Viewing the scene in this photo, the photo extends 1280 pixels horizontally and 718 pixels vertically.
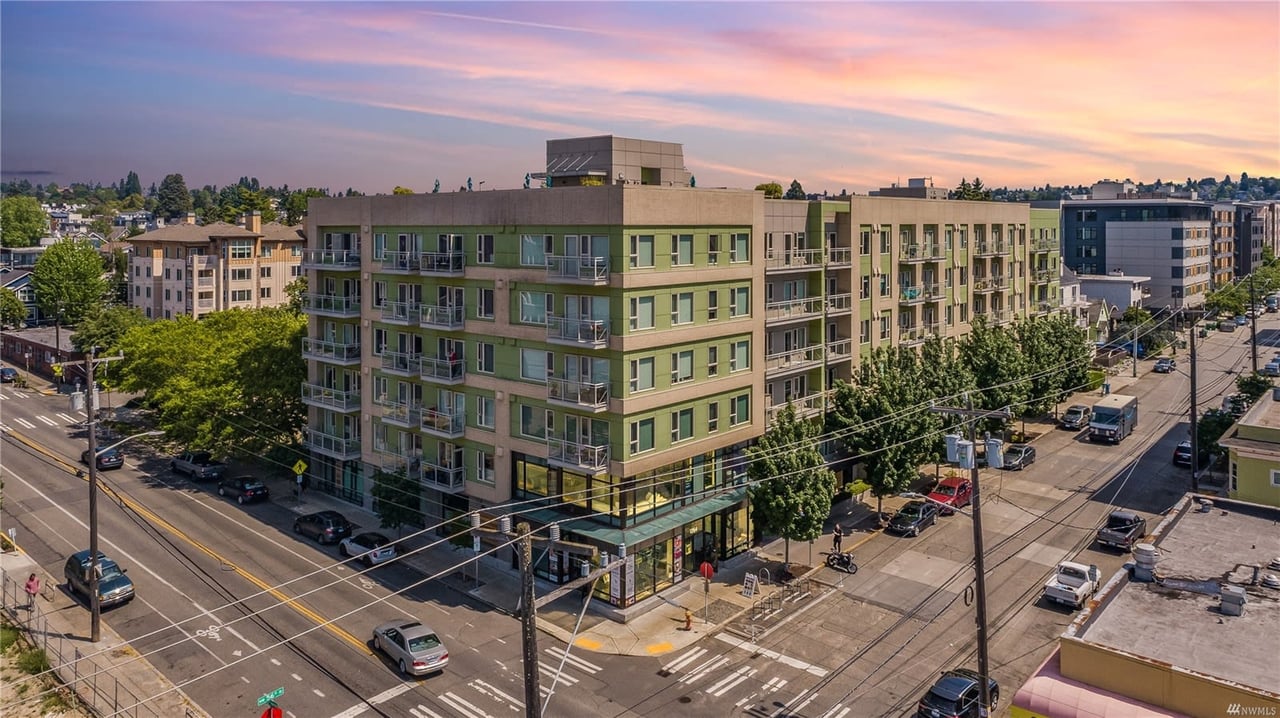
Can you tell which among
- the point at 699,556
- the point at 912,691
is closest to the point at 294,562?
the point at 699,556

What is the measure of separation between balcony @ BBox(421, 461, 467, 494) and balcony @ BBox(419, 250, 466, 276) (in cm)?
1006

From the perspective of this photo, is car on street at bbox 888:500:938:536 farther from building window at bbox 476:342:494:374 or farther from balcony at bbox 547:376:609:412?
building window at bbox 476:342:494:374

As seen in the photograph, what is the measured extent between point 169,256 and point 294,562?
70.3m

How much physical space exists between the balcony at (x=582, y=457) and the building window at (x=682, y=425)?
12.5ft

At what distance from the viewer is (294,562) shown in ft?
145

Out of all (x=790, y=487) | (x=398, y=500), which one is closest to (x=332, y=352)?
(x=398, y=500)

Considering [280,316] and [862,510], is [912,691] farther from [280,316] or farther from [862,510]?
[280,316]

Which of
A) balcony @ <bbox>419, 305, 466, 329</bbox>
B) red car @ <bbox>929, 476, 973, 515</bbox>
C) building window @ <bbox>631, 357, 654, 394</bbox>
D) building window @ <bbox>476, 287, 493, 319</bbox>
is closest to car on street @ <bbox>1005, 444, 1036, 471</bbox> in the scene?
red car @ <bbox>929, 476, 973, 515</bbox>

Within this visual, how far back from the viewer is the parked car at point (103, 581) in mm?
38656

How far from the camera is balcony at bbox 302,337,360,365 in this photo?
5284cm

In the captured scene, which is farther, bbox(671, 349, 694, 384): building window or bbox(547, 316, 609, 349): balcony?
bbox(671, 349, 694, 384): building window

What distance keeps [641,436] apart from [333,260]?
25072 millimetres

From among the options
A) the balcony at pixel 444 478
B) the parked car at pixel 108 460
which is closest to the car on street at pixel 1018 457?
the balcony at pixel 444 478

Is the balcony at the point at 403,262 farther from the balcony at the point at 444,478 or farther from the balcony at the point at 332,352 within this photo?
the balcony at the point at 444,478
